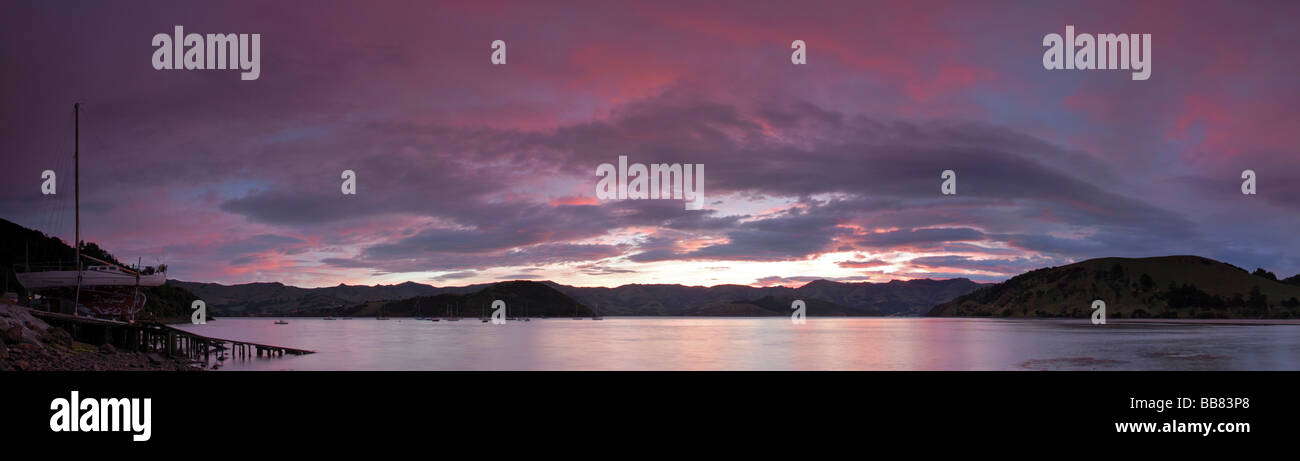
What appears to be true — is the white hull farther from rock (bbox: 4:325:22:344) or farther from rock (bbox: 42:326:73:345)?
rock (bbox: 4:325:22:344)

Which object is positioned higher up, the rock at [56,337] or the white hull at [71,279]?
the white hull at [71,279]

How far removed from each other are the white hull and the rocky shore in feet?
88.6

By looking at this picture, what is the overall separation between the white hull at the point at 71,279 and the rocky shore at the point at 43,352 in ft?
88.6

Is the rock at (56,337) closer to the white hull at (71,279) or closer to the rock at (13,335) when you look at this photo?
the rock at (13,335)

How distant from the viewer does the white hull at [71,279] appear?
7107 centimetres

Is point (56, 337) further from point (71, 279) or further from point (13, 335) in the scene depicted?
point (71, 279)

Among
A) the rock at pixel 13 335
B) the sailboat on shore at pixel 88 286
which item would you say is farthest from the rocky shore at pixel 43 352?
the sailboat on shore at pixel 88 286

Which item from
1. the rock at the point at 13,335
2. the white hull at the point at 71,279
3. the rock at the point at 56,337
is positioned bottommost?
the rock at the point at 56,337
